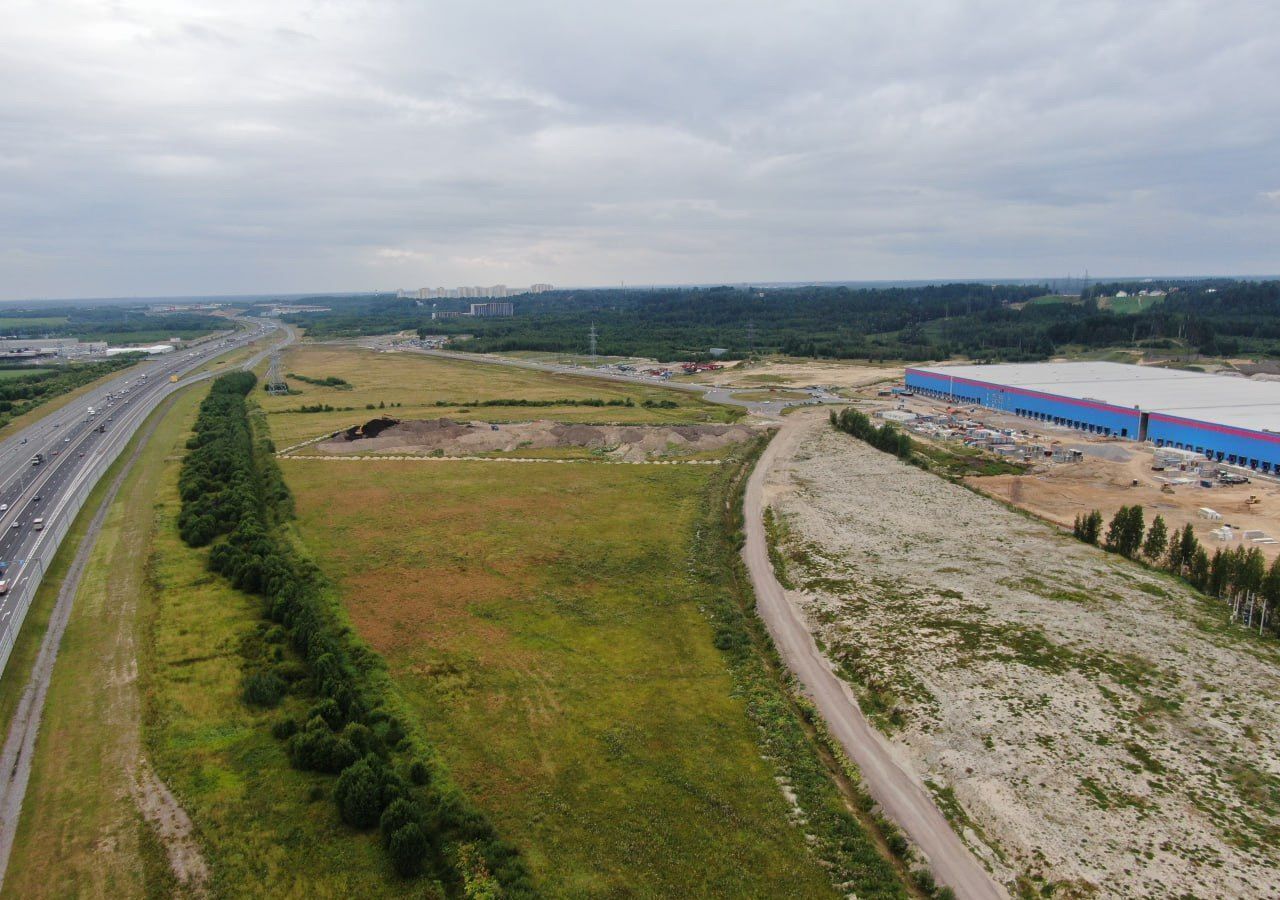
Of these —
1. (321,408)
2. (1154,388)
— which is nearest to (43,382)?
(321,408)

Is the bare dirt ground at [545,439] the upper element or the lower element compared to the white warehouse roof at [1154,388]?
lower

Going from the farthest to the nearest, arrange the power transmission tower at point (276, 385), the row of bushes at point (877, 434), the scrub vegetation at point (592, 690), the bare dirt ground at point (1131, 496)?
the power transmission tower at point (276, 385), the row of bushes at point (877, 434), the bare dirt ground at point (1131, 496), the scrub vegetation at point (592, 690)

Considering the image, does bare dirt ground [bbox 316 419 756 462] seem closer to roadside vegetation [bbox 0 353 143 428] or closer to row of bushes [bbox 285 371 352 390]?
roadside vegetation [bbox 0 353 143 428]

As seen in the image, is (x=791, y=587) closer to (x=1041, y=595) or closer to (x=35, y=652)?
(x=1041, y=595)

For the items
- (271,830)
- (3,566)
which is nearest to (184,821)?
(271,830)

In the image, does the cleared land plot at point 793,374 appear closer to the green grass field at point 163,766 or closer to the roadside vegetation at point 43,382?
the roadside vegetation at point 43,382

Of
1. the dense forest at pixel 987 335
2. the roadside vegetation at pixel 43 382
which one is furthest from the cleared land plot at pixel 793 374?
the roadside vegetation at pixel 43 382

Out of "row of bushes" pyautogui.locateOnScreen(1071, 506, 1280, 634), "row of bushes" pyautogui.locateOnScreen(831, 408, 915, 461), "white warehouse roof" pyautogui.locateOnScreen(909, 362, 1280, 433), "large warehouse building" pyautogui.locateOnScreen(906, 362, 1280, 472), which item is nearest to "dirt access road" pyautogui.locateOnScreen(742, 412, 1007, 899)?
"row of bushes" pyautogui.locateOnScreen(1071, 506, 1280, 634)
